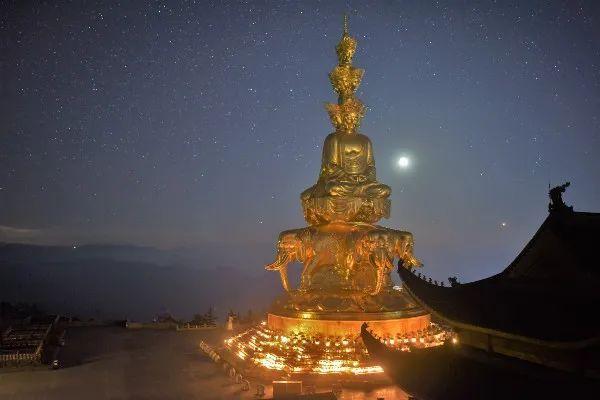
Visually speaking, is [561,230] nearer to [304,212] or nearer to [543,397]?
[543,397]

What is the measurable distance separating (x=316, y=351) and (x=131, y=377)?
224 inches

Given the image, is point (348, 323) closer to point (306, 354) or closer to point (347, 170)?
point (306, 354)

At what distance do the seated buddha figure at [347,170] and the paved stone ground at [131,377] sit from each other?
7.74 m

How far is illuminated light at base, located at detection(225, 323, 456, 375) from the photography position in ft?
48.5

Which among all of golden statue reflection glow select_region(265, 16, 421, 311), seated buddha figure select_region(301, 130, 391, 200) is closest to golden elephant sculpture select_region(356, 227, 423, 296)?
golden statue reflection glow select_region(265, 16, 421, 311)

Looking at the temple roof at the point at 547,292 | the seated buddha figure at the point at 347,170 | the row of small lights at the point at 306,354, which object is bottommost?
the row of small lights at the point at 306,354

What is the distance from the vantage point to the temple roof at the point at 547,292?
702 centimetres

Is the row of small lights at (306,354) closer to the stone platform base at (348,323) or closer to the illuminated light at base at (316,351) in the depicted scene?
the illuminated light at base at (316,351)

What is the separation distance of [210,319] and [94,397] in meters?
14.7

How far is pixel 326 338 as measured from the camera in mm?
16344

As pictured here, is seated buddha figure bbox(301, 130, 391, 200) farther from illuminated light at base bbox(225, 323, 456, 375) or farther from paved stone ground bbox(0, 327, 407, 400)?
paved stone ground bbox(0, 327, 407, 400)

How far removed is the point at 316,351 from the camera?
1566cm

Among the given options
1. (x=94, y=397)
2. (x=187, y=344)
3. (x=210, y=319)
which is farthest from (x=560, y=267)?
(x=210, y=319)

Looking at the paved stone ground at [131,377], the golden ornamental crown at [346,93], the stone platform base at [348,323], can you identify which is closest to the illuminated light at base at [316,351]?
the stone platform base at [348,323]
